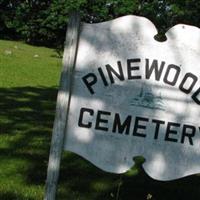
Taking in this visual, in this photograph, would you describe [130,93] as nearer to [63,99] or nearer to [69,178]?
[63,99]

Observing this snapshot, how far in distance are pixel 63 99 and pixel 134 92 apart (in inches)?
18.5

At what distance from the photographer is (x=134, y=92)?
153 inches

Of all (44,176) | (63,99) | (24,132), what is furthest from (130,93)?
(24,132)

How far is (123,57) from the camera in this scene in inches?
153

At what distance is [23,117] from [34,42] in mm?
30147

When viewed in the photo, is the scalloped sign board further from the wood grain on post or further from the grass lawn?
the grass lawn

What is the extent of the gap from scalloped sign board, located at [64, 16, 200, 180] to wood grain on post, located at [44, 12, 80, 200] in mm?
51

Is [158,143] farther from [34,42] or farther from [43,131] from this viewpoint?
[34,42]

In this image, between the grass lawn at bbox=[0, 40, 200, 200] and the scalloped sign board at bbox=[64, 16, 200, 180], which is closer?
the scalloped sign board at bbox=[64, 16, 200, 180]

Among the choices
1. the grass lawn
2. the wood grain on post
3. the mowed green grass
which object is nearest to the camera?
the wood grain on post

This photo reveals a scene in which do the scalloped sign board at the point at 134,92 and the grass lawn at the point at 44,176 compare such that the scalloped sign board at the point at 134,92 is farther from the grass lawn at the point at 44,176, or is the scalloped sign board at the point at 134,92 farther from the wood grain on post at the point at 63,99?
the grass lawn at the point at 44,176

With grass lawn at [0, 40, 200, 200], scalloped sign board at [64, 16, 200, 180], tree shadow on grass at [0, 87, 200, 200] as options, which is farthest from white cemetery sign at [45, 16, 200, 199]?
tree shadow on grass at [0, 87, 200, 200]

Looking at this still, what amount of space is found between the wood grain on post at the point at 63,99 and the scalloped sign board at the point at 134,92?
51 mm

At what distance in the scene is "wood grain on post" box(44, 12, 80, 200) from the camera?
3820mm
